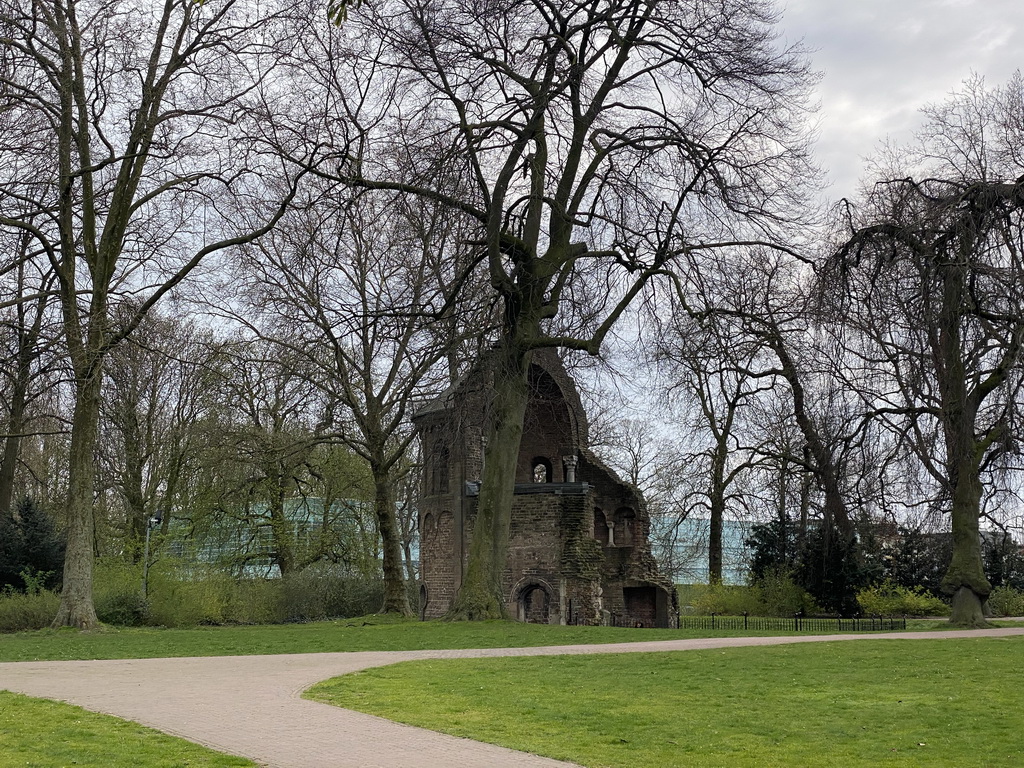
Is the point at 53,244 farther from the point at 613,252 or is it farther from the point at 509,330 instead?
the point at 613,252

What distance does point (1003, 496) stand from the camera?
24.6 meters

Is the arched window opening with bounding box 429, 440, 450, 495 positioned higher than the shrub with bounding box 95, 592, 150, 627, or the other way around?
the arched window opening with bounding box 429, 440, 450, 495

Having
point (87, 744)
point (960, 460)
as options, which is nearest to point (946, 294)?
point (960, 460)

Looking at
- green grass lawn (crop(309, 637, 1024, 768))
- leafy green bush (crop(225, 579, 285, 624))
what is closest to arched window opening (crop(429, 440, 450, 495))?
leafy green bush (crop(225, 579, 285, 624))

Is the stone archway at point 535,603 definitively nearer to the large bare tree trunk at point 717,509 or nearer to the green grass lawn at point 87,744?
the large bare tree trunk at point 717,509

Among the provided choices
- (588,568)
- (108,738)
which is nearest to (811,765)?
(108,738)

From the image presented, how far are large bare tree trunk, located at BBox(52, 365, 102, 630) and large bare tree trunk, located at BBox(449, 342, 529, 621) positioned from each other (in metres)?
8.37

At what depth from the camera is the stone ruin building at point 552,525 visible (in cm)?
3431

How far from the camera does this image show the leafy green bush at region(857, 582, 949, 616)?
39.9 metres

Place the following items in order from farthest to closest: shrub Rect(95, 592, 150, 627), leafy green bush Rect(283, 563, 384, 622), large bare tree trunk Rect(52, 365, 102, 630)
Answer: leafy green bush Rect(283, 563, 384, 622) < shrub Rect(95, 592, 150, 627) < large bare tree trunk Rect(52, 365, 102, 630)

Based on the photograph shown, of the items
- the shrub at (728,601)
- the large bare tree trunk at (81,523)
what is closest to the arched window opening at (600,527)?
the shrub at (728,601)

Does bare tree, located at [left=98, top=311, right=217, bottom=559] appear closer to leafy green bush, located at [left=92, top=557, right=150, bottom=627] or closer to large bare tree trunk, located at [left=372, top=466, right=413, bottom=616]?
leafy green bush, located at [left=92, top=557, right=150, bottom=627]

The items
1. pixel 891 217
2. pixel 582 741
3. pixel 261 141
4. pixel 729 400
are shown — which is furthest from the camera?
pixel 729 400

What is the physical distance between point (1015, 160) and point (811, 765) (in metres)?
17.7
